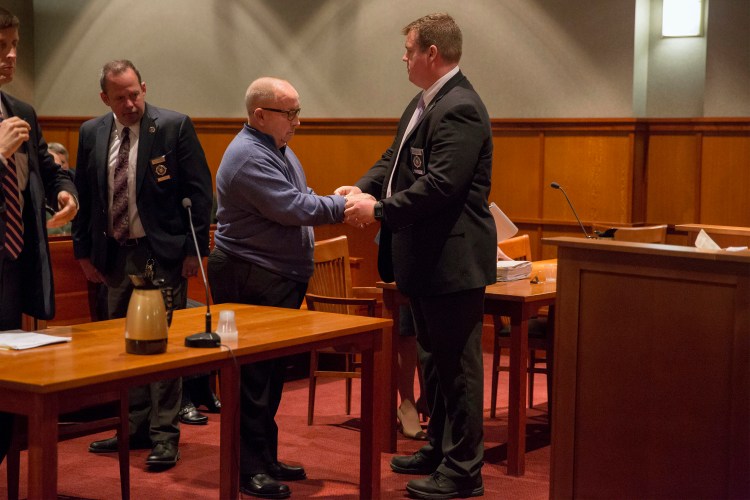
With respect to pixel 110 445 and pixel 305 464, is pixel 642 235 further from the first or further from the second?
pixel 110 445

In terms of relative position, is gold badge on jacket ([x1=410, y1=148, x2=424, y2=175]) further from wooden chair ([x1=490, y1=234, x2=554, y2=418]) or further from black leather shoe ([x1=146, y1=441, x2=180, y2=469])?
black leather shoe ([x1=146, y1=441, x2=180, y2=469])

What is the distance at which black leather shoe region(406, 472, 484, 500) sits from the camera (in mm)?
3881

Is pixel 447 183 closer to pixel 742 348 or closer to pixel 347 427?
pixel 742 348

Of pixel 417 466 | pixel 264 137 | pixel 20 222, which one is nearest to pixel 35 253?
pixel 20 222

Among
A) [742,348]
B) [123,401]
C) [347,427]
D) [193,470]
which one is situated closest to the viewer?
[742,348]

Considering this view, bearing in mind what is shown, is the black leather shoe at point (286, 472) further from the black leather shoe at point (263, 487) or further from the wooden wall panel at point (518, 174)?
the wooden wall panel at point (518, 174)

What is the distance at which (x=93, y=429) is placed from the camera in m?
3.38

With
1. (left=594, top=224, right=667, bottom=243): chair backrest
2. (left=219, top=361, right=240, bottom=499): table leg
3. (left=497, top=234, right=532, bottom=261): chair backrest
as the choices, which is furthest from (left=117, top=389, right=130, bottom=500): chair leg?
(left=594, top=224, right=667, bottom=243): chair backrest

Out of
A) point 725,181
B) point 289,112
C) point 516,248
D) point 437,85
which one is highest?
point 437,85

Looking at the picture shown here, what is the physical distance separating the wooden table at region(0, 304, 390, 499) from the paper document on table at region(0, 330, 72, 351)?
0.03 m

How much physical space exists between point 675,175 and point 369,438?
15.1 ft

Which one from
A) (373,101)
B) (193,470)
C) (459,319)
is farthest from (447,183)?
(373,101)

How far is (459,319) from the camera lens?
151 inches

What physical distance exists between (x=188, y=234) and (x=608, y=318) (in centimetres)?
206
